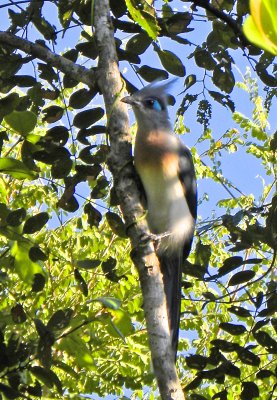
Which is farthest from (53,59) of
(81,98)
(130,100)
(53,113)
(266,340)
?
(266,340)

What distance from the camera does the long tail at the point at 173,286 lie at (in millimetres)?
2902

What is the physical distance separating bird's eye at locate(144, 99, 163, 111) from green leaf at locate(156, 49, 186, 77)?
64 centimetres

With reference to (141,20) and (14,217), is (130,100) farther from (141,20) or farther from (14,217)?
(141,20)

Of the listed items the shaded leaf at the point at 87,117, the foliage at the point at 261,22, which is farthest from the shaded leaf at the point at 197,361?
the foliage at the point at 261,22

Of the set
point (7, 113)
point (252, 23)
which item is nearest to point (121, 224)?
point (7, 113)

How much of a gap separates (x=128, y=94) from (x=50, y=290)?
156cm

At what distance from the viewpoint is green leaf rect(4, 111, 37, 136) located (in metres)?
2.34

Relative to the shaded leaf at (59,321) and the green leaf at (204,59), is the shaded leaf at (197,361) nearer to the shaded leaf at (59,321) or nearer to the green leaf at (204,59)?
the shaded leaf at (59,321)

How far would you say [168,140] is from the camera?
3486 millimetres

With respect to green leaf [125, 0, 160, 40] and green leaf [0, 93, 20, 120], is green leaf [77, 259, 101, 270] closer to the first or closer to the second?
green leaf [0, 93, 20, 120]

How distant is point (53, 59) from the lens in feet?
8.12

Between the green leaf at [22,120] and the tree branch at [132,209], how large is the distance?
10.2 inches

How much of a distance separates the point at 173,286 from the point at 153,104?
0.97 metres

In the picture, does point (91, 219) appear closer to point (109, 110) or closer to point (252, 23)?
point (109, 110)
